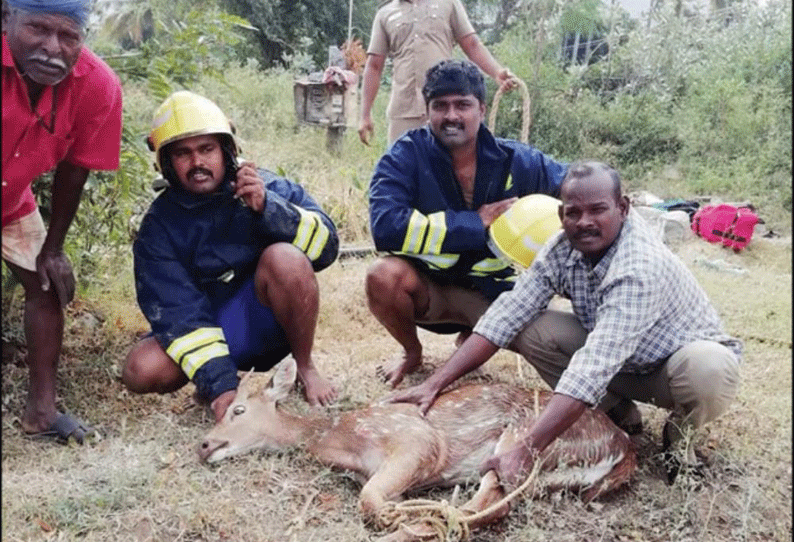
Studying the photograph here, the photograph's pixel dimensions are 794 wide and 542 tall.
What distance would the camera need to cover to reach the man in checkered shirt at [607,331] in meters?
3.12

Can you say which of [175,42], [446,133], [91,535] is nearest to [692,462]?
[446,133]

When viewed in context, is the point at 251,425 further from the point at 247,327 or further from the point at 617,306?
the point at 617,306

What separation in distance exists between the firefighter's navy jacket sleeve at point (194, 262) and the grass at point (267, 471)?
370 mm

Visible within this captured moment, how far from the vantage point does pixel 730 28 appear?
1485 centimetres

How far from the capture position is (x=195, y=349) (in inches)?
149

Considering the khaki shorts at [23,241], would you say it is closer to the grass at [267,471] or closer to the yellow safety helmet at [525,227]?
the grass at [267,471]

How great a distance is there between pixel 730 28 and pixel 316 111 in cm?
796

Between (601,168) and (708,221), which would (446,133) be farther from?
(708,221)

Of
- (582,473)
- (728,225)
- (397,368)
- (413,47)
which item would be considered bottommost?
(728,225)

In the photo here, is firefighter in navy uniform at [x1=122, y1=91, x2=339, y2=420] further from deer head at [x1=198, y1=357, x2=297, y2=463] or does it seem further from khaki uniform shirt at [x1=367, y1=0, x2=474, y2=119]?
khaki uniform shirt at [x1=367, y1=0, x2=474, y2=119]

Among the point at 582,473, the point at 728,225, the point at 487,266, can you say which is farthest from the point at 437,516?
the point at 728,225

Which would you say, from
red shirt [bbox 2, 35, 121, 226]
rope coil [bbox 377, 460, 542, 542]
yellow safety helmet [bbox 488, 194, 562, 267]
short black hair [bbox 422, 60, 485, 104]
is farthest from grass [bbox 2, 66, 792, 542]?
short black hair [bbox 422, 60, 485, 104]

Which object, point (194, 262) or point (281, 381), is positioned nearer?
point (281, 381)

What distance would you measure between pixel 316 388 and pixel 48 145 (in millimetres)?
1697
